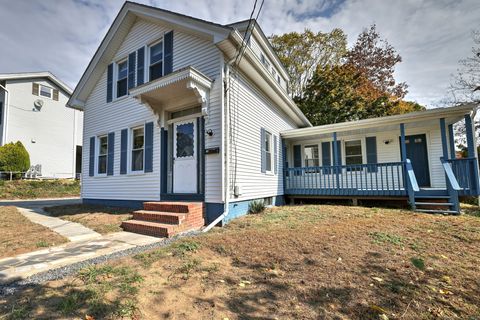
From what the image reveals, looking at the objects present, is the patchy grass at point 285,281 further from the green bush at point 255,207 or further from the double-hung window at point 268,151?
the double-hung window at point 268,151

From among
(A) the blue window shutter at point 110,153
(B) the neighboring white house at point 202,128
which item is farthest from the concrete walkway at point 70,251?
(A) the blue window shutter at point 110,153

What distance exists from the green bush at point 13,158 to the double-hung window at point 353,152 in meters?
19.8

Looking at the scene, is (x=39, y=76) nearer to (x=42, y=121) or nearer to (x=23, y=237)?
(x=42, y=121)

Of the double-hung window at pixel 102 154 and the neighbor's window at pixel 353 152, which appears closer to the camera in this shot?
the double-hung window at pixel 102 154

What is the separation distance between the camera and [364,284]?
2.65 m

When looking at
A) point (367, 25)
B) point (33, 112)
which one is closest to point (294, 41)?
point (367, 25)

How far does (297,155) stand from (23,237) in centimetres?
990

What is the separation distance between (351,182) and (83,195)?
1056 centimetres

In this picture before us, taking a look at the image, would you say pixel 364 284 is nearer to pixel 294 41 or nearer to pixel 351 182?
pixel 351 182

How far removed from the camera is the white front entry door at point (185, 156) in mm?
6871

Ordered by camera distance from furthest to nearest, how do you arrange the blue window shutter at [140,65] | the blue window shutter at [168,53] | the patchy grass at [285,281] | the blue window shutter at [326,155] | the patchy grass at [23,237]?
the blue window shutter at [326,155] → the blue window shutter at [140,65] → the blue window shutter at [168,53] → the patchy grass at [23,237] → the patchy grass at [285,281]

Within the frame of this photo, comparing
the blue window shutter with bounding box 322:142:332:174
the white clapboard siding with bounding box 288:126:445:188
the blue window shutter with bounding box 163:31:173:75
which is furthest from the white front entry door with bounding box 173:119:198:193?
the blue window shutter with bounding box 322:142:332:174

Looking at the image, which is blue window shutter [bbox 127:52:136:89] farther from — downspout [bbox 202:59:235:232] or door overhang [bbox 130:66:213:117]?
downspout [bbox 202:59:235:232]

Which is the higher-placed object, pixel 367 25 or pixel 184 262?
pixel 367 25
